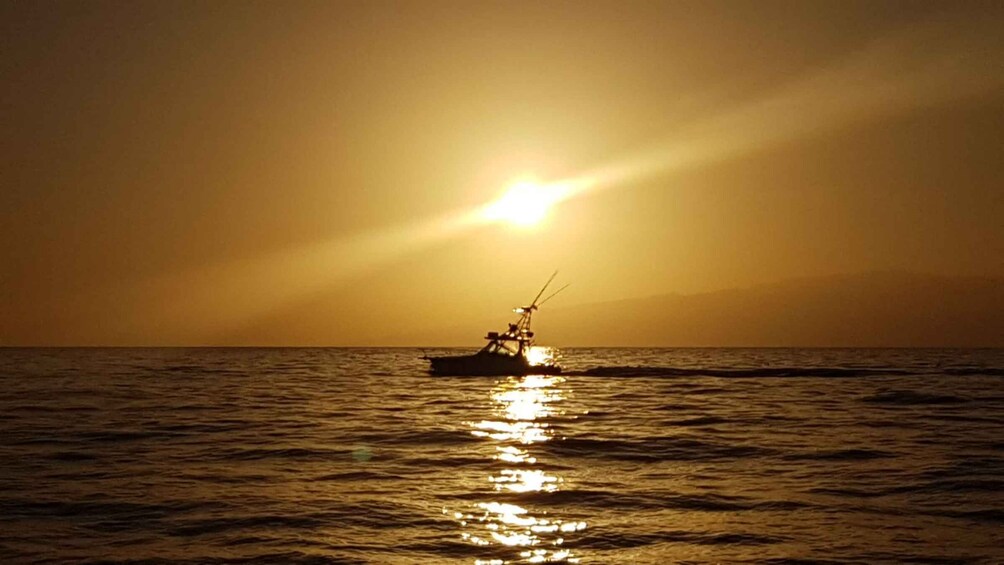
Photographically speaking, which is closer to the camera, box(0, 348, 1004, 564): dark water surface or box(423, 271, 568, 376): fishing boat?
box(0, 348, 1004, 564): dark water surface

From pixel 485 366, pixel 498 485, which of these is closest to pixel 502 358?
pixel 485 366

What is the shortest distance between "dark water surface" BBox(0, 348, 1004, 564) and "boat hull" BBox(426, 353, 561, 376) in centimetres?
3746

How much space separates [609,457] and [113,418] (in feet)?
84.6

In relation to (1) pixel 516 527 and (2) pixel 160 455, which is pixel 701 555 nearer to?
(1) pixel 516 527

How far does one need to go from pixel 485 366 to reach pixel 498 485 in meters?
64.1

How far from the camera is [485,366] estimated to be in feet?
287

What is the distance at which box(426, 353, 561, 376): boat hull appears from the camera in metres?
86.2

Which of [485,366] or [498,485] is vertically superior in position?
[485,366]

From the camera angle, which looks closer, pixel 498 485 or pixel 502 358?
pixel 498 485

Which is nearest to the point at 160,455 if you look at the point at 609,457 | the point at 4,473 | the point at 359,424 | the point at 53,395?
the point at 4,473

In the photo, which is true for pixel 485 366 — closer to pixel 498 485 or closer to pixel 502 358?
pixel 502 358

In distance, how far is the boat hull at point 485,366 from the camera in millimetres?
86188

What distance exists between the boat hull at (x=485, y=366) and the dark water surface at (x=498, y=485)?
123 ft

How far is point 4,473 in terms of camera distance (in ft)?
81.8
